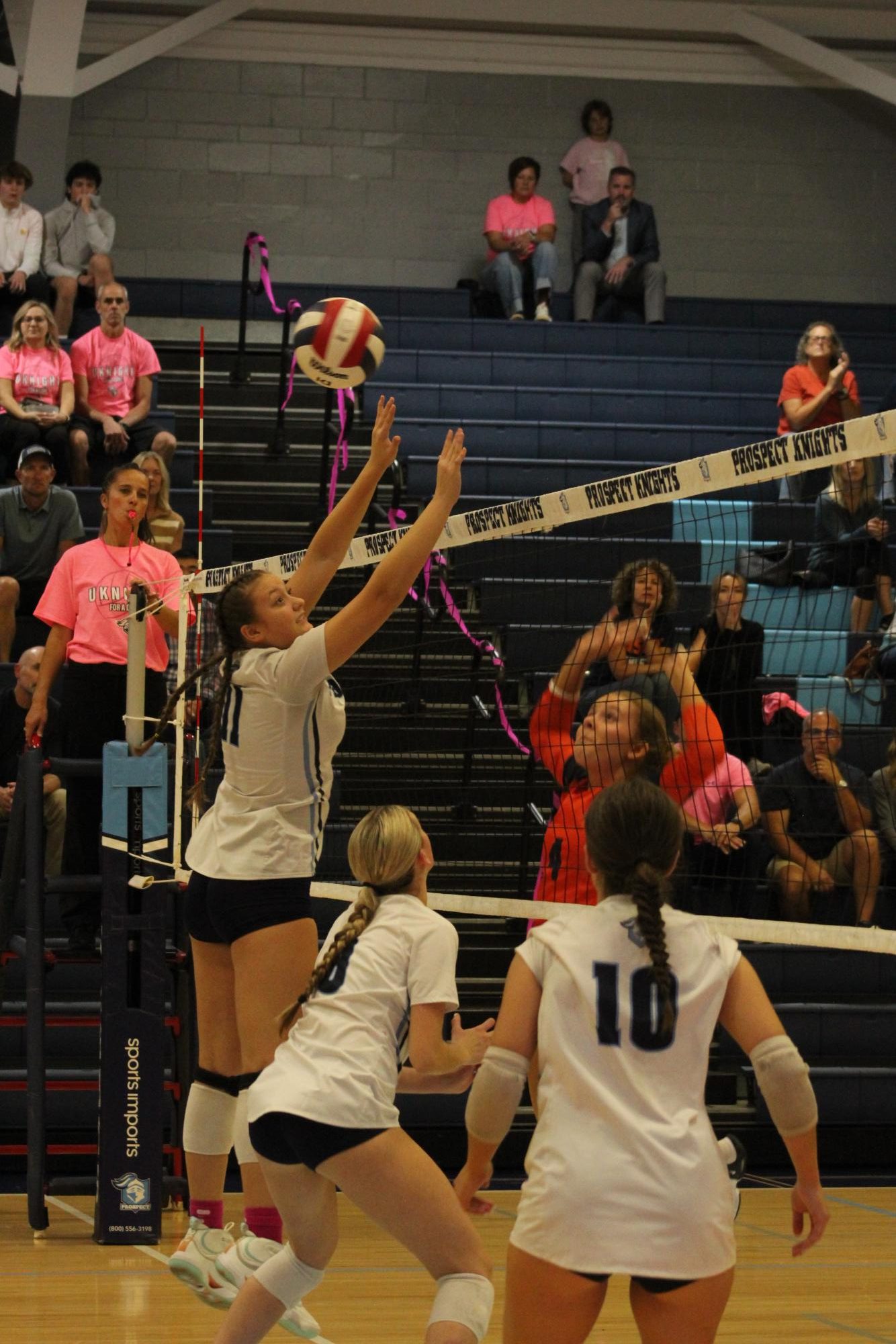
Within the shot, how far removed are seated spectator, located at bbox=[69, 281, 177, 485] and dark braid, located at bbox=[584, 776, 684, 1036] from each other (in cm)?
833

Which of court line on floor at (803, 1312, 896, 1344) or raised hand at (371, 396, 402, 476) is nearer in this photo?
raised hand at (371, 396, 402, 476)

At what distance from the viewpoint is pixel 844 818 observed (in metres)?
7.64

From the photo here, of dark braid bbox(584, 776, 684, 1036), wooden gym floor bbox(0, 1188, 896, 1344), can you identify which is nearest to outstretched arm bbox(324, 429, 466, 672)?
dark braid bbox(584, 776, 684, 1036)

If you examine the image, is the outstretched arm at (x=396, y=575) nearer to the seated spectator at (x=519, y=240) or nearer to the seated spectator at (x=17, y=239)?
the seated spectator at (x=17, y=239)

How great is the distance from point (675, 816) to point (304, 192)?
13592 millimetres

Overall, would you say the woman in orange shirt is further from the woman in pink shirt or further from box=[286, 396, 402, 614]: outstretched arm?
the woman in pink shirt

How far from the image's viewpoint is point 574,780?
5.39m

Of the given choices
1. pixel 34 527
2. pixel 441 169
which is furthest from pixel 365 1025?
pixel 441 169

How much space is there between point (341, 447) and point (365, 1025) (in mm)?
8725

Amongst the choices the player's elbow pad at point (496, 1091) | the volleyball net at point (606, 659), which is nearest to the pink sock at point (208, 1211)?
the volleyball net at point (606, 659)

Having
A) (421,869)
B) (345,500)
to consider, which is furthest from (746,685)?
(421,869)

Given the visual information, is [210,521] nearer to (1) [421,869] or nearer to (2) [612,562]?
(2) [612,562]

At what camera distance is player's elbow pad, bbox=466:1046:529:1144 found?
2.89m

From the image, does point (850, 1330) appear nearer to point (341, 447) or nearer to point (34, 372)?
point (34, 372)
